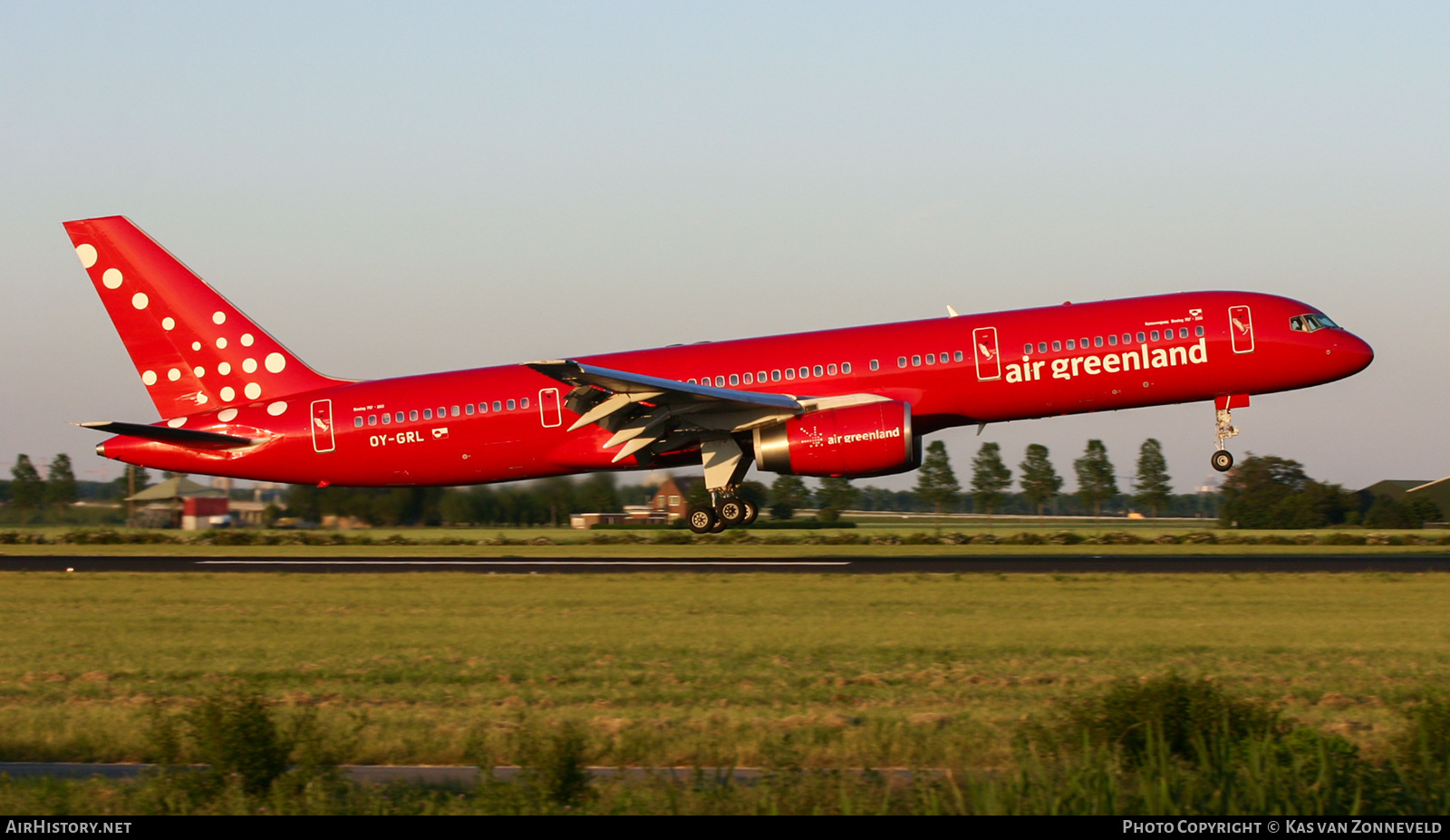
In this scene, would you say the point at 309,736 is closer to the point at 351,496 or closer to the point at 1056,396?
the point at 1056,396

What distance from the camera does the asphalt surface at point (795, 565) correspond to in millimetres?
26109

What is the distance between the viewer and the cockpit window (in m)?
28.7

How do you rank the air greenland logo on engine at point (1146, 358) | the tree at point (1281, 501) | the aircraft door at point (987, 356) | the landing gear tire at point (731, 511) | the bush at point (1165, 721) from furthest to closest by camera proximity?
the tree at point (1281, 501) < the landing gear tire at point (731, 511) < the aircraft door at point (987, 356) < the air greenland logo on engine at point (1146, 358) < the bush at point (1165, 721)

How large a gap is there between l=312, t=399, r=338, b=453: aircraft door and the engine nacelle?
35.7 ft

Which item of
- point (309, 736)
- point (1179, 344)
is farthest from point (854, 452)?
point (309, 736)

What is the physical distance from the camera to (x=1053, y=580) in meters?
23.3

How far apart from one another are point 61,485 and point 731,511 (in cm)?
4503

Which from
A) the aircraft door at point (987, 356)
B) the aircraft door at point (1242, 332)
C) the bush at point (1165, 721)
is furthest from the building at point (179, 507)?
the bush at point (1165, 721)

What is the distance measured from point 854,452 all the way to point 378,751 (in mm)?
18261

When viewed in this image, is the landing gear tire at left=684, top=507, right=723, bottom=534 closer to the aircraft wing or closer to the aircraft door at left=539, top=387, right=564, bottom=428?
the aircraft wing

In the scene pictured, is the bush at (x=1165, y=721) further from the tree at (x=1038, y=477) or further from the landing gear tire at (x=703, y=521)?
the tree at (x=1038, y=477)

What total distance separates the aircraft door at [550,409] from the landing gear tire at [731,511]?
436 centimetres

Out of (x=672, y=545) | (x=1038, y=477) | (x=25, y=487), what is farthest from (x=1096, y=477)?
(x=25, y=487)

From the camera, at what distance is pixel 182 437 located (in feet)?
103
